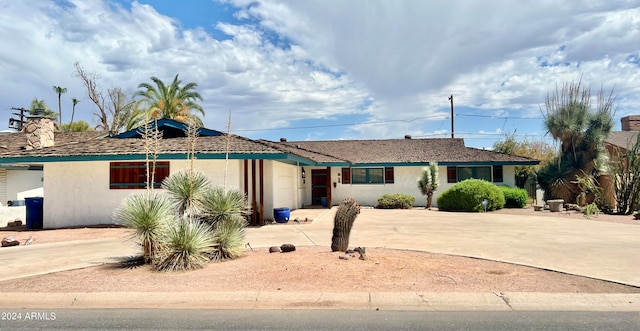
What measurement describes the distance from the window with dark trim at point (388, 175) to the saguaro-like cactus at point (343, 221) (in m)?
19.5

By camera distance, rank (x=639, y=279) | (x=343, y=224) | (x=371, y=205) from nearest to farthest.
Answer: (x=639, y=279) < (x=343, y=224) < (x=371, y=205)

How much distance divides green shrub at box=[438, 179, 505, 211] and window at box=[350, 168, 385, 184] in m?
6.03

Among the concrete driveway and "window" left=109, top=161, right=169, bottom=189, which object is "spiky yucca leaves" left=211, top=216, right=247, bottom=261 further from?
"window" left=109, top=161, right=169, bottom=189

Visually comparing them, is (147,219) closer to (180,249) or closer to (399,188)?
(180,249)

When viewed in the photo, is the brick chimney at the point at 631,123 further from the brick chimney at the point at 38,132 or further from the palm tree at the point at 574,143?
the brick chimney at the point at 38,132

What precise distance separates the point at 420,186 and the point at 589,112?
10.3 meters

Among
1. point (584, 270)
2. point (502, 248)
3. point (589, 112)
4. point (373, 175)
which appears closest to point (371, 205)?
point (373, 175)

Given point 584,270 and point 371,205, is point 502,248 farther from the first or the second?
point 371,205

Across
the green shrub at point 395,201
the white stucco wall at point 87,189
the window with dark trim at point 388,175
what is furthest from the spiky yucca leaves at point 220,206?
the window with dark trim at point 388,175

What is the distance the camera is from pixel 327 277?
799 centimetres

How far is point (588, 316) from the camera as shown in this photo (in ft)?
20.3

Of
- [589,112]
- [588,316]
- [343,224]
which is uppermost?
[589,112]

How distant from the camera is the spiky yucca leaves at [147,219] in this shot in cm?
907

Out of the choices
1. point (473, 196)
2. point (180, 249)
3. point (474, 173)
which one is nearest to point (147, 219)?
point (180, 249)
